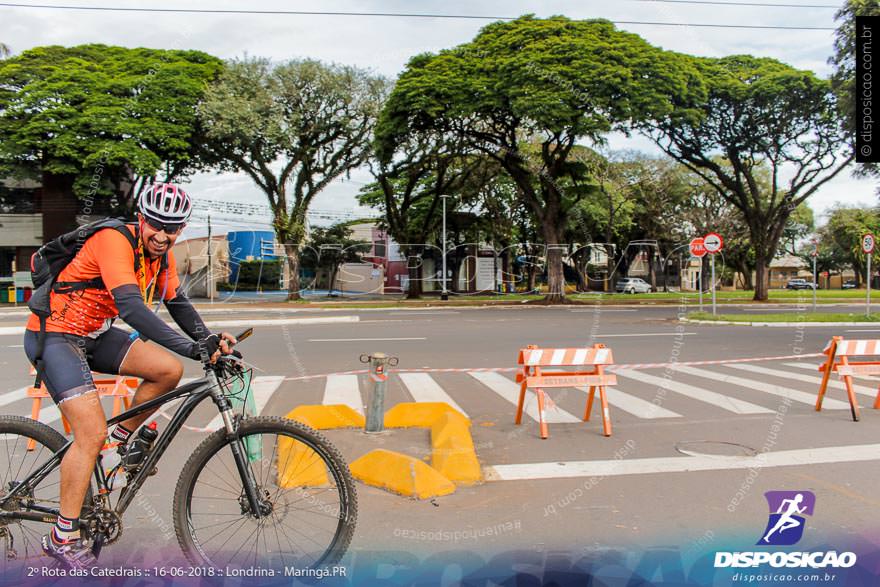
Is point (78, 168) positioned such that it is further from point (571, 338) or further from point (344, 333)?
point (571, 338)

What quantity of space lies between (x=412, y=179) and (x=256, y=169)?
8.44m

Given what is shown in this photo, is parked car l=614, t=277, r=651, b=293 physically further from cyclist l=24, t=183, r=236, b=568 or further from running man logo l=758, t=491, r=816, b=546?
cyclist l=24, t=183, r=236, b=568

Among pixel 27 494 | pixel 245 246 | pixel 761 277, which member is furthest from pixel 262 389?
pixel 245 246

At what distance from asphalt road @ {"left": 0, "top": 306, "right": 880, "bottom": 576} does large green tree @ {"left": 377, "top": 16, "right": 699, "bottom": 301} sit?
16527 mm

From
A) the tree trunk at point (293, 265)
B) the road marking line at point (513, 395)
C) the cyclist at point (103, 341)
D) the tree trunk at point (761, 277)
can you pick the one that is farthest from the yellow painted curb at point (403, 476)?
the tree trunk at point (761, 277)

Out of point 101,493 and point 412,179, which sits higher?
point 412,179

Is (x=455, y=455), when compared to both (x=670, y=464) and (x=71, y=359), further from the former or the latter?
(x=71, y=359)

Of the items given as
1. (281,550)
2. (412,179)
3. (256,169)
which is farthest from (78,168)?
(281,550)

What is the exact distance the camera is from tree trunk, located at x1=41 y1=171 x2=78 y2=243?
38.2m

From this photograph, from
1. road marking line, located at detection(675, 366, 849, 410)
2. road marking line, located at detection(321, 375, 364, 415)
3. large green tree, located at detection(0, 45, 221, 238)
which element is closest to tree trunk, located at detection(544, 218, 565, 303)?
large green tree, located at detection(0, 45, 221, 238)

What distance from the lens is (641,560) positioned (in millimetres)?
3789

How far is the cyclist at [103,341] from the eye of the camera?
3350 mm

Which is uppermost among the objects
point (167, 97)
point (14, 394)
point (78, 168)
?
point (167, 97)

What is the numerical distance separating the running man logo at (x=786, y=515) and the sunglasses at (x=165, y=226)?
12.1 ft
